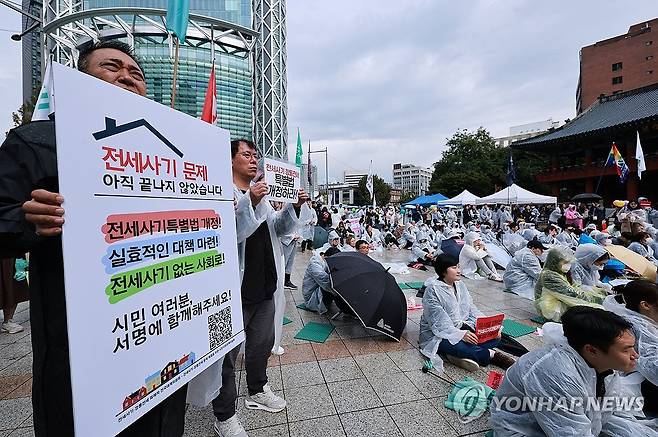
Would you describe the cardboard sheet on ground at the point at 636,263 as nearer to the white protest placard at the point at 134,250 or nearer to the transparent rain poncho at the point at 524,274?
the transparent rain poncho at the point at 524,274

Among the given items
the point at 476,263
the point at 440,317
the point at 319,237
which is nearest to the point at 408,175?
the point at 319,237

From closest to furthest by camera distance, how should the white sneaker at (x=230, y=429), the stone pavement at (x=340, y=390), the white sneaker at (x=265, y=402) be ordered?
1. the white sneaker at (x=230, y=429)
2. the stone pavement at (x=340, y=390)
3. the white sneaker at (x=265, y=402)

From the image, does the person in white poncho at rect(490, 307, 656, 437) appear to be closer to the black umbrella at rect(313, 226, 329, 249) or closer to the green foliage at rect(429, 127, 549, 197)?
the black umbrella at rect(313, 226, 329, 249)

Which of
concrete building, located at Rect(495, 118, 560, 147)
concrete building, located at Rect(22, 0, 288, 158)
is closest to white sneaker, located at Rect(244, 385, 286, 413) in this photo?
concrete building, located at Rect(22, 0, 288, 158)

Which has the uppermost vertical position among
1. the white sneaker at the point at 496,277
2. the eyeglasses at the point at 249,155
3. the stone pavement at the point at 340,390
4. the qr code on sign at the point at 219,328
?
the eyeglasses at the point at 249,155

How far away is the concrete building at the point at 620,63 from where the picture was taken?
39.8 m

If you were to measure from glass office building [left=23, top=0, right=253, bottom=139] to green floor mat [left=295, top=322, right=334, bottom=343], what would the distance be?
2541 centimetres

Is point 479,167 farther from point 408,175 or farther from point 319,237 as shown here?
point 408,175

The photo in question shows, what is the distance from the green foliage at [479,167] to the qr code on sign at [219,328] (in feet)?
117

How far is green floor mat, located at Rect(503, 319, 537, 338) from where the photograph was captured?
14.5 ft

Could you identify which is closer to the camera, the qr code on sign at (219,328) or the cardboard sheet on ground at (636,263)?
the qr code on sign at (219,328)

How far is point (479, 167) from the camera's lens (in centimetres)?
3644

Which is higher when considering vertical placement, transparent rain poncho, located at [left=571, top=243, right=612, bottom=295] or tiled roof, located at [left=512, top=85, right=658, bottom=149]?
tiled roof, located at [left=512, top=85, right=658, bottom=149]

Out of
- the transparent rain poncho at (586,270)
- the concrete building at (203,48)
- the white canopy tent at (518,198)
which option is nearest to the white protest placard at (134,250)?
the transparent rain poncho at (586,270)
